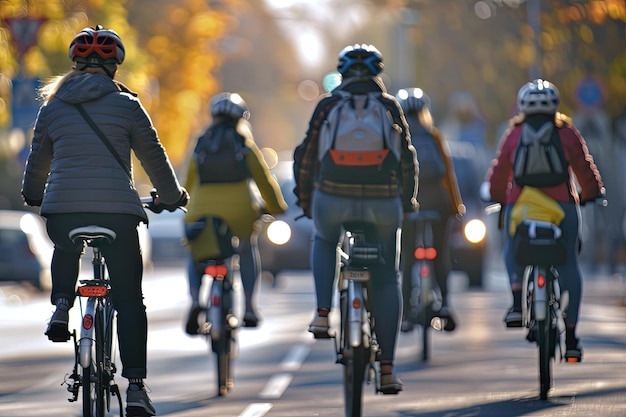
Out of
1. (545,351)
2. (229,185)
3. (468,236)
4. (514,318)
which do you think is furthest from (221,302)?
(468,236)

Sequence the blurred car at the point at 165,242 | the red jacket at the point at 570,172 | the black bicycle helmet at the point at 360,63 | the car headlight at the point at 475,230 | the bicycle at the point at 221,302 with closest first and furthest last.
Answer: the black bicycle helmet at the point at 360,63 → the red jacket at the point at 570,172 → the bicycle at the point at 221,302 → the car headlight at the point at 475,230 → the blurred car at the point at 165,242

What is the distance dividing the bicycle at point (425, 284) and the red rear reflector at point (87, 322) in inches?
247

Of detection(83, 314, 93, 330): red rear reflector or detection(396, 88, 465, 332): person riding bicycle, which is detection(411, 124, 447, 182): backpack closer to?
detection(396, 88, 465, 332): person riding bicycle

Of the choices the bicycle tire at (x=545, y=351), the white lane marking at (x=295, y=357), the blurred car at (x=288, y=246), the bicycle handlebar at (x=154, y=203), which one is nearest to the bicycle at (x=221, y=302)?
the white lane marking at (x=295, y=357)

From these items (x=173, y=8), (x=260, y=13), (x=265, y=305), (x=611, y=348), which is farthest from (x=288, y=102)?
(x=611, y=348)

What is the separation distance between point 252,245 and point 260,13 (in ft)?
185

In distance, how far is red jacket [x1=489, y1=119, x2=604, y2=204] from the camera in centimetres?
1160

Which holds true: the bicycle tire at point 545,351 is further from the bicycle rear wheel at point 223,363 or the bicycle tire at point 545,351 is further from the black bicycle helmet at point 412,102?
the black bicycle helmet at point 412,102

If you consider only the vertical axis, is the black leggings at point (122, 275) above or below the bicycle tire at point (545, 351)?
above

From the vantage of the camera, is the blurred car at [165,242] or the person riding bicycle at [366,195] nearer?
the person riding bicycle at [366,195]

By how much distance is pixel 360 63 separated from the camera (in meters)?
10.2

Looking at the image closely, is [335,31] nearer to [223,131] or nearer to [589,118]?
[589,118]

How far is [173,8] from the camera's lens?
42.4 m

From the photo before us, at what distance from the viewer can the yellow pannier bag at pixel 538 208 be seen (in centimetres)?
1150
